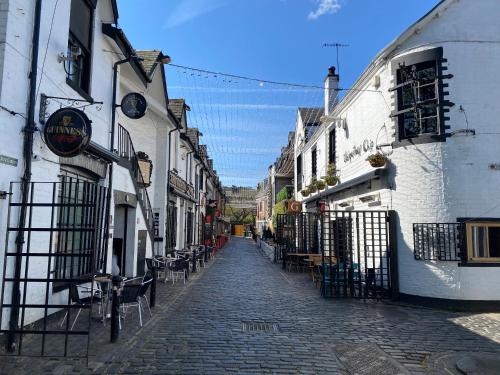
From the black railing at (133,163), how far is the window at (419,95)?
25.4 ft

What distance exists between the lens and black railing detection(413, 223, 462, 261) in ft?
31.9

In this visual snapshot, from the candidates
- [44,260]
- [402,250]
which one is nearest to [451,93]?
[402,250]

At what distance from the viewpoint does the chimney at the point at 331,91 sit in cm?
1928

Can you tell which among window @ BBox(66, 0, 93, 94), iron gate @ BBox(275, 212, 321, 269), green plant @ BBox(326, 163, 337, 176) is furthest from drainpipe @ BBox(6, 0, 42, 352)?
iron gate @ BBox(275, 212, 321, 269)

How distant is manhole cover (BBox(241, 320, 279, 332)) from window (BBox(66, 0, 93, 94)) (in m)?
5.94

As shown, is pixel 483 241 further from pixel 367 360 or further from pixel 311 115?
pixel 311 115

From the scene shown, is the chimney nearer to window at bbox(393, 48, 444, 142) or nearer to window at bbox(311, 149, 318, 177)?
window at bbox(311, 149, 318, 177)

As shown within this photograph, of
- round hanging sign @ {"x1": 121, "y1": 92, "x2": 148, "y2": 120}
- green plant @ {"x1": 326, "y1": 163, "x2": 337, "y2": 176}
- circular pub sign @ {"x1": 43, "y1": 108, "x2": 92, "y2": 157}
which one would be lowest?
Result: circular pub sign @ {"x1": 43, "y1": 108, "x2": 92, "y2": 157}

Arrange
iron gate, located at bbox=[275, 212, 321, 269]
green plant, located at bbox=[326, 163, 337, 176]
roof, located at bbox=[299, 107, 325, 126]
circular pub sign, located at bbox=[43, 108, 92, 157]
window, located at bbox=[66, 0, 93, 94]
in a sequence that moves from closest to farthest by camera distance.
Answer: circular pub sign, located at bbox=[43, 108, 92, 157], window, located at bbox=[66, 0, 93, 94], green plant, located at bbox=[326, 163, 337, 176], iron gate, located at bbox=[275, 212, 321, 269], roof, located at bbox=[299, 107, 325, 126]

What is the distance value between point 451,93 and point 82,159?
29.2 feet

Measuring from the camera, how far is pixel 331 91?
1934cm

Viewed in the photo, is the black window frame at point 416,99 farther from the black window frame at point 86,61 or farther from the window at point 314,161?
the window at point 314,161

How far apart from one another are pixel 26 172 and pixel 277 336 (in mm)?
5002

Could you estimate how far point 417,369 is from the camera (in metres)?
5.65
